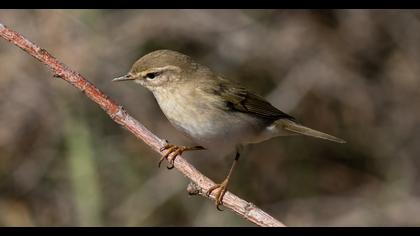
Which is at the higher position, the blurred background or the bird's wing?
the blurred background

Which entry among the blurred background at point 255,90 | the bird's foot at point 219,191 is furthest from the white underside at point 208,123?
the blurred background at point 255,90

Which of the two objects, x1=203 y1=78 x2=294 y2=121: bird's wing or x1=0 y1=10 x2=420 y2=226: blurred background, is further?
x1=0 y1=10 x2=420 y2=226: blurred background

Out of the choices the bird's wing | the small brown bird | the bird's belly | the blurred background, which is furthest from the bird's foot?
the blurred background

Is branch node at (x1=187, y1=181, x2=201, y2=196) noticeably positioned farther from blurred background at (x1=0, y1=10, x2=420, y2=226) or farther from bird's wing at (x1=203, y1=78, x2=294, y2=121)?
blurred background at (x1=0, y1=10, x2=420, y2=226)

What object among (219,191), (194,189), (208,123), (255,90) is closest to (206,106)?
(208,123)

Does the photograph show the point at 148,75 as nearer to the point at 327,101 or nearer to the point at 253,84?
the point at 253,84
